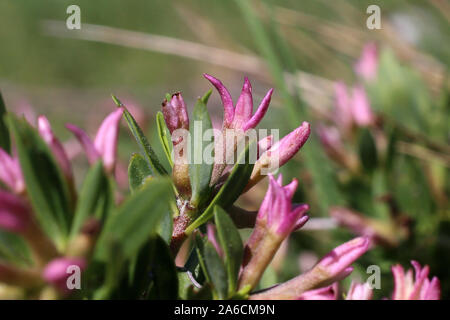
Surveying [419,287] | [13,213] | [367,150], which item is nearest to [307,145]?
[367,150]

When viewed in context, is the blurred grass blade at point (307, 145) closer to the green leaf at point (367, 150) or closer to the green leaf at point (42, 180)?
the green leaf at point (367, 150)

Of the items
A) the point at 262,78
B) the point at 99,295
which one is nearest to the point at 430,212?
the point at 262,78

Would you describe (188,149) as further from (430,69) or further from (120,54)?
(120,54)

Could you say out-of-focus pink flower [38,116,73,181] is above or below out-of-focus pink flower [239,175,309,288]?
above

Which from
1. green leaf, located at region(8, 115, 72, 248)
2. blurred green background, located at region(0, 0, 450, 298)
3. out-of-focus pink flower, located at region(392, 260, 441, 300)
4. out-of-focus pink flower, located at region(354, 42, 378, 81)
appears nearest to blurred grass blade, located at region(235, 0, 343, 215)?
blurred green background, located at region(0, 0, 450, 298)

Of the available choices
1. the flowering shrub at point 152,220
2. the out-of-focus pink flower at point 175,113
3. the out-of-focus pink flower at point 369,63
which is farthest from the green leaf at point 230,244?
the out-of-focus pink flower at point 369,63

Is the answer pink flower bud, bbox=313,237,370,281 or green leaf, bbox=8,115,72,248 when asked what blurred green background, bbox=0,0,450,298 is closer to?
pink flower bud, bbox=313,237,370,281
